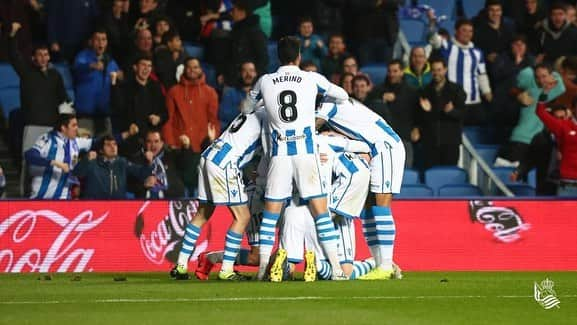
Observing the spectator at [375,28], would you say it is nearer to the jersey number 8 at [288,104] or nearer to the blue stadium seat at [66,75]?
the blue stadium seat at [66,75]

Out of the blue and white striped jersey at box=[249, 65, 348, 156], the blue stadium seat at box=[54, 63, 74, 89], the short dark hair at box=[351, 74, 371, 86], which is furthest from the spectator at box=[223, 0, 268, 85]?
the blue and white striped jersey at box=[249, 65, 348, 156]

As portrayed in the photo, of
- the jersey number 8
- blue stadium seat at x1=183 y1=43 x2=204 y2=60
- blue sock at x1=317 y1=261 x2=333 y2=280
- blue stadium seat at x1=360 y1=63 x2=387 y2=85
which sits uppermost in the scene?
the jersey number 8

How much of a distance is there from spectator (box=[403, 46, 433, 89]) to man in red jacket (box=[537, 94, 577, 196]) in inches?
89.5

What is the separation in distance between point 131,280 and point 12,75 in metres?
7.18

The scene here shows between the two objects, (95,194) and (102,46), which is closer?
(95,194)

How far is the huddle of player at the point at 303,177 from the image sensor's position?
533 inches

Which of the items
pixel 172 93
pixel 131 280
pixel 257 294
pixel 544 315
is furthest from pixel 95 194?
pixel 544 315

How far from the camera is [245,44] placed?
2034 centimetres

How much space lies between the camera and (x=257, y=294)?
11961 mm

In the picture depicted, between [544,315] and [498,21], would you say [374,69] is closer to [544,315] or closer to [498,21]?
[498,21]

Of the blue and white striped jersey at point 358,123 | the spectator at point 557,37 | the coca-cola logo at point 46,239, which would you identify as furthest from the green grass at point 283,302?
the spectator at point 557,37

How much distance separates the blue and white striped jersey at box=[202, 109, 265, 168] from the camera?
14281mm

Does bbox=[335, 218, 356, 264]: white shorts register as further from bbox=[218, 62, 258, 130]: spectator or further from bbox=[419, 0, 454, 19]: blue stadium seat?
bbox=[419, 0, 454, 19]: blue stadium seat

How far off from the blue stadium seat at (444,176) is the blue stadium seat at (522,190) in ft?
2.23
